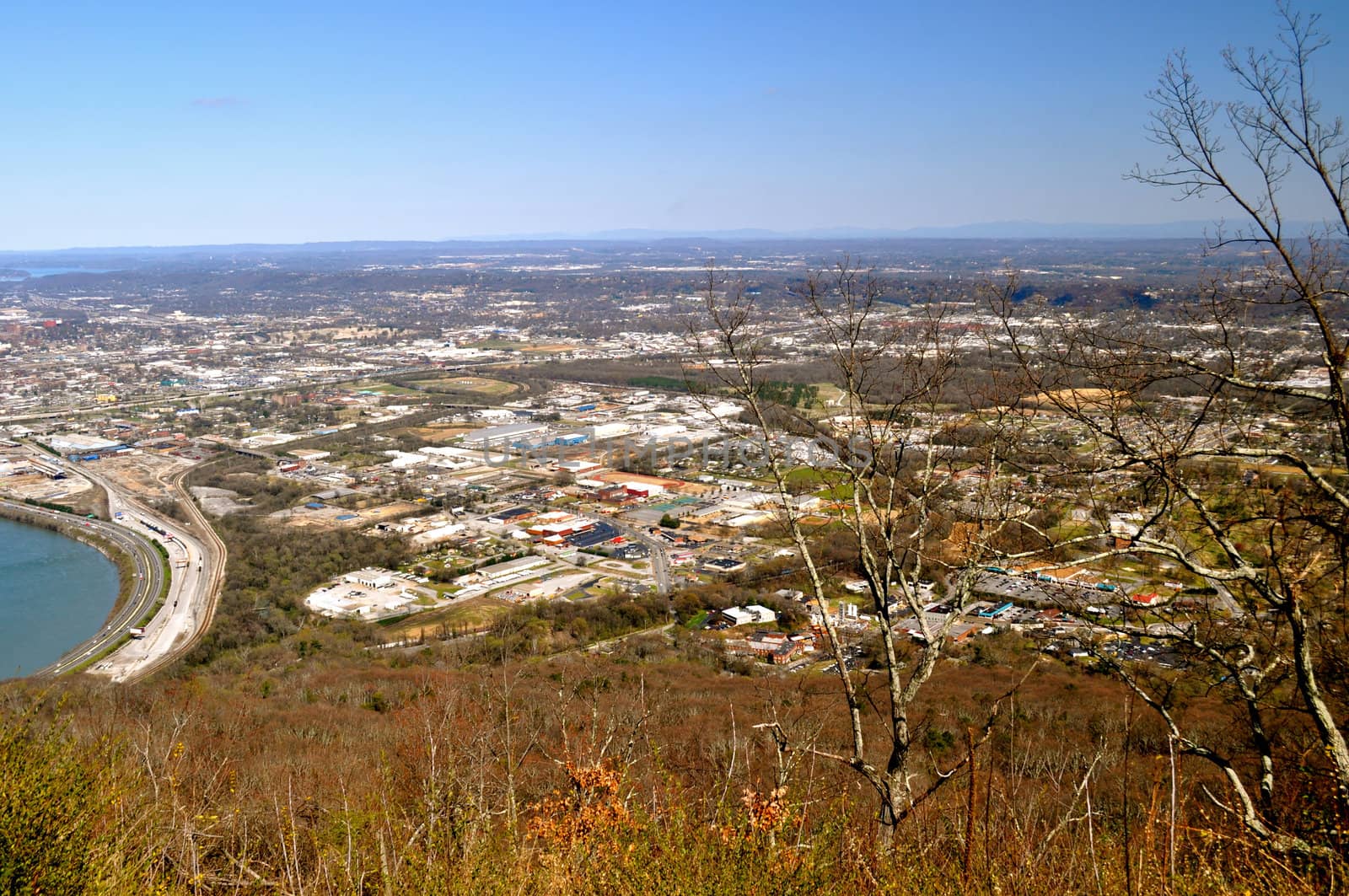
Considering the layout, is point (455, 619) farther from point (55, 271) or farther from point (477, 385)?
point (55, 271)

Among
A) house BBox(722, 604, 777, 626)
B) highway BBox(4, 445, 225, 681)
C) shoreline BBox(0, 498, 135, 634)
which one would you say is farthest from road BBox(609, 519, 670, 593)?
shoreline BBox(0, 498, 135, 634)

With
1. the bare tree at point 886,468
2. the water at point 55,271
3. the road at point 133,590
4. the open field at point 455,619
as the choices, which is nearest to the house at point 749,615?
the open field at point 455,619

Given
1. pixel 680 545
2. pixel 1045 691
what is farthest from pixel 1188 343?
pixel 680 545

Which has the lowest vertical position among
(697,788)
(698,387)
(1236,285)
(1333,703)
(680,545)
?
(680,545)

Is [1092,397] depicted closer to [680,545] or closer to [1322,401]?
[1322,401]

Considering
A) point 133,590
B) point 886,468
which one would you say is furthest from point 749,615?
point 133,590

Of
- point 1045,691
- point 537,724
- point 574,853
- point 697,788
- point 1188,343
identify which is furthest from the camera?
point 1045,691
